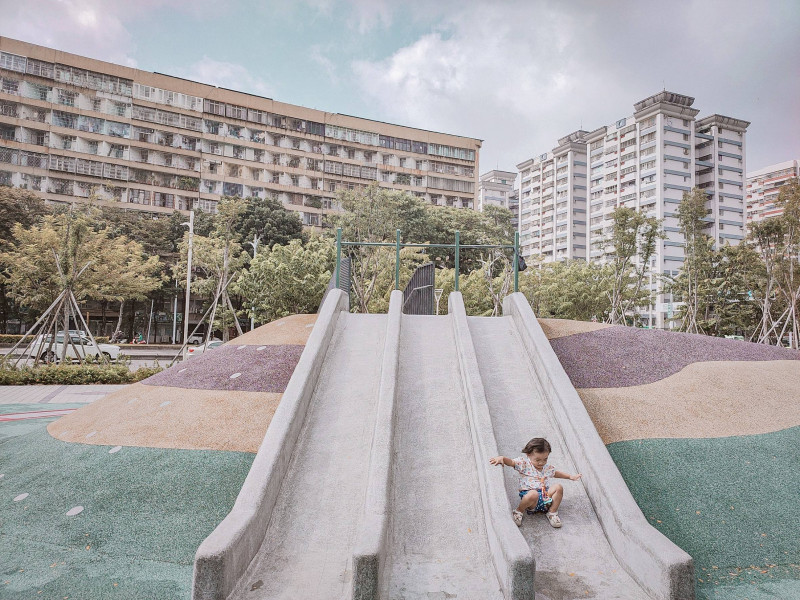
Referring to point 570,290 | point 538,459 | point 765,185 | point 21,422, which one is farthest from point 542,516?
point 765,185

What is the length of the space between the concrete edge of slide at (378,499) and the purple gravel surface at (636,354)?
3.74 meters

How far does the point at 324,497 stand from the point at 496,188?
136 m

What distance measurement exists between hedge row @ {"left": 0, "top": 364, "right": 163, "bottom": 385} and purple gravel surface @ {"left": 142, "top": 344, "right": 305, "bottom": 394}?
10527 mm

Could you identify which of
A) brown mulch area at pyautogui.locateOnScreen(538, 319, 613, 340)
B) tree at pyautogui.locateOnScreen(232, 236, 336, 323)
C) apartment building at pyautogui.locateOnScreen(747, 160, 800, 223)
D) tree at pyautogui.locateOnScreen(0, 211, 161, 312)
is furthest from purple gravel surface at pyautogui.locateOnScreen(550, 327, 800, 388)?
apartment building at pyautogui.locateOnScreen(747, 160, 800, 223)

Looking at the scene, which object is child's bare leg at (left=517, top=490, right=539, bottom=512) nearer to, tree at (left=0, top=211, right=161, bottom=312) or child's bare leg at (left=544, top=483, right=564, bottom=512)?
child's bare leg at (left=544, top=483, right=564, bottom=512)

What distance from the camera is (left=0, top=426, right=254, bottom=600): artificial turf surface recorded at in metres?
5.12

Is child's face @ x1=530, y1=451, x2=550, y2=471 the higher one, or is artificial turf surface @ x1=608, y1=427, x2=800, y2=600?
child's face @ x1=530, y1=451, x2=550, y2=471

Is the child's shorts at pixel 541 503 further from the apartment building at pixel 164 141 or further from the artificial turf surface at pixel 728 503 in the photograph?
the apartment building at pixel 164 141

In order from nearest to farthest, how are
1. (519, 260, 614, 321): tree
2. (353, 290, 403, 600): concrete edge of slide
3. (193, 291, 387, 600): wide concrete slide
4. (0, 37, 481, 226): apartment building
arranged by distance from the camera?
(353, 290, 403, 600): concrete edge of slide, (193, 291, 387, 600): wide concrete slide, (519, 260, 614, 321): tree, (0, 37, 481, 226): apartment building

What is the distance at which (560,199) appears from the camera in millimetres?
99750

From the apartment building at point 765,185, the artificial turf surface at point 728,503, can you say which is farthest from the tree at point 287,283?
the apartment building at point 765,185

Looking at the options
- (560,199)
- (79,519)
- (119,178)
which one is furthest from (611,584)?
(560,199)

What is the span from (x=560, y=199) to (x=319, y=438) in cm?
10060

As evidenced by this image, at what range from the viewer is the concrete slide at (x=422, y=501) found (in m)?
4.77
